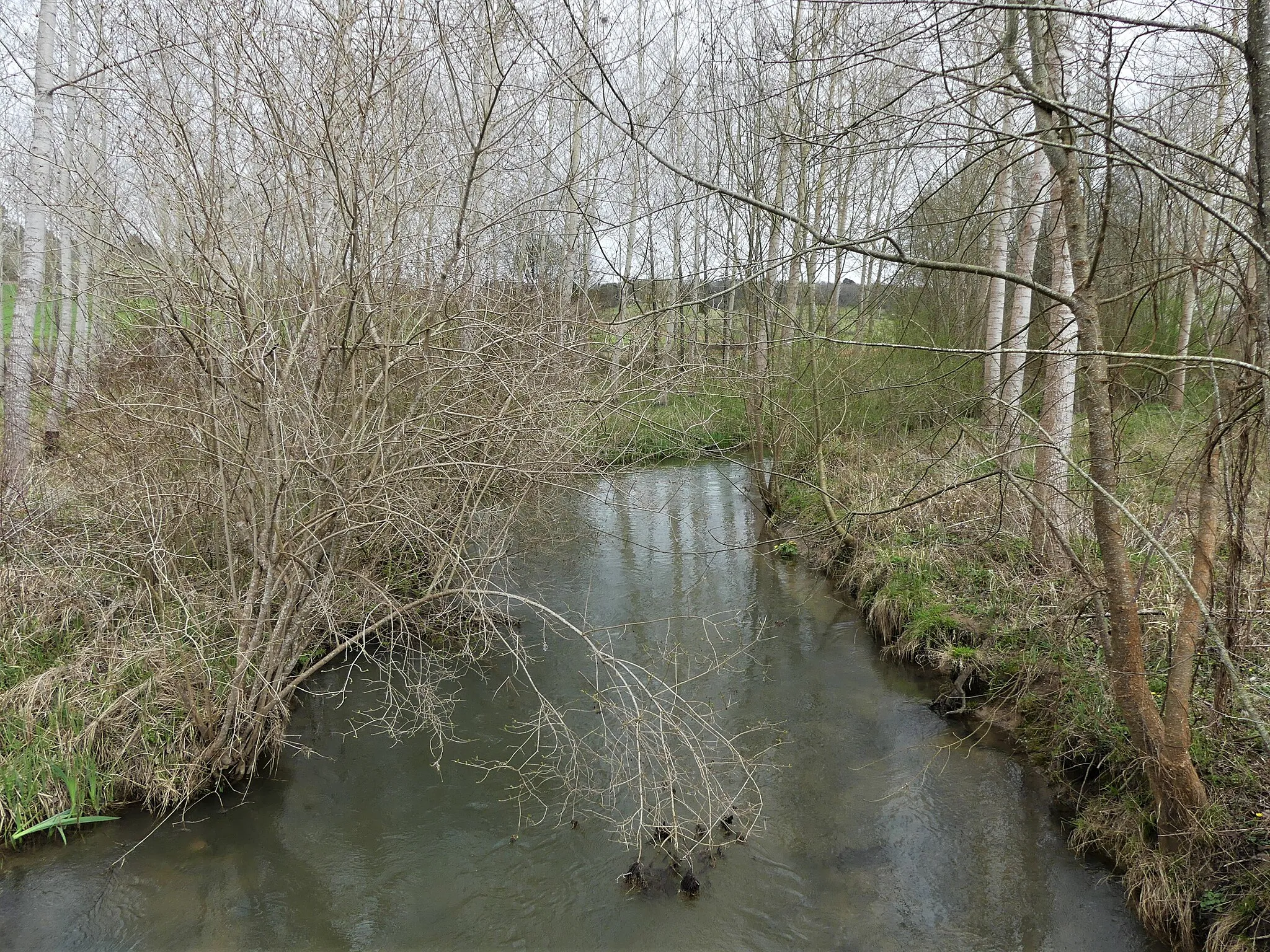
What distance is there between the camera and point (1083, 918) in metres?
4.11

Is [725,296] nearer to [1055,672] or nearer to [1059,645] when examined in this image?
[1059,645]

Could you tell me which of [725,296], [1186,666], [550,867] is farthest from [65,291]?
[1186,666]

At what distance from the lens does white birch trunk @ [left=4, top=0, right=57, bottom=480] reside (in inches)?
279

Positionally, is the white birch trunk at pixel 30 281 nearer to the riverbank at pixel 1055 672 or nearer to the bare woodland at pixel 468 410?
the bare woodland at pixel 468 410

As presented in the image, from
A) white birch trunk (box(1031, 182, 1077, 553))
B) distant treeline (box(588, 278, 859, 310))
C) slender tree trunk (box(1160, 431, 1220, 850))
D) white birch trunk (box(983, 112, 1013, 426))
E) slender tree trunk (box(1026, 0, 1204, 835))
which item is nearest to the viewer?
slender tree trunk (box(1026, 0, 1204, 835))

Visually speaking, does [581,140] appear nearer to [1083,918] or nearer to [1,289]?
[1,289]

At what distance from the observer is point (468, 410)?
596cm

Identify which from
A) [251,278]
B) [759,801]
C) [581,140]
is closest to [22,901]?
[251,278]

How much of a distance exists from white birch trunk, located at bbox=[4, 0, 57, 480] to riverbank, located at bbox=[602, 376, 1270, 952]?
579cm

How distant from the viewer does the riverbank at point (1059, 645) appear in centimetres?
371

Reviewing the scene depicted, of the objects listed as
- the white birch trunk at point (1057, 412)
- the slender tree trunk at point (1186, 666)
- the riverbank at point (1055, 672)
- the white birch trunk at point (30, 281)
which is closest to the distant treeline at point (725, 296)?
the white birch trunk at point (1057, 412)

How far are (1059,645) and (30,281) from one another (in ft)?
30.2

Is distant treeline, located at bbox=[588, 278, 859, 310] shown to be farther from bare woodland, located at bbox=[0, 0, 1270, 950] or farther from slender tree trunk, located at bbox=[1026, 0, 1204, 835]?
slender tree trunk, located at bbox=[1026, 0, 1204, 835]

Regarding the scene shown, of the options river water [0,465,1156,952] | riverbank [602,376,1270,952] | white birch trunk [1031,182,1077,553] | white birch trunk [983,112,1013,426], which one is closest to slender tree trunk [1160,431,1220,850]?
riverbank [602,376,1270,952]
